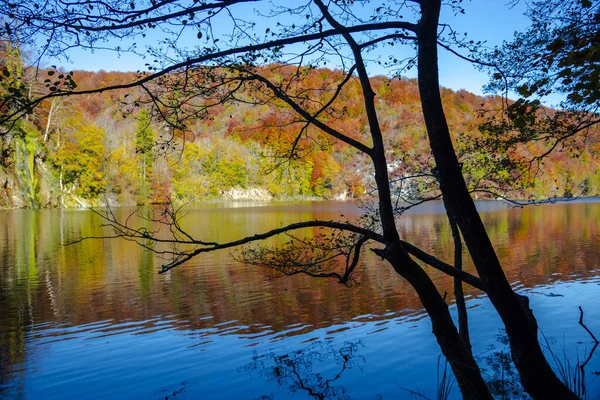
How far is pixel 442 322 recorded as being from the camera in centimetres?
380

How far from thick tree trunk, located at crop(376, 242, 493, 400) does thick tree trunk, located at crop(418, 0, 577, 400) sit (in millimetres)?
506

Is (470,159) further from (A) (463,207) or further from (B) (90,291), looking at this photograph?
(B) (90,291)

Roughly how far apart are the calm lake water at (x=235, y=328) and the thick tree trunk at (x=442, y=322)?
756 millimetres

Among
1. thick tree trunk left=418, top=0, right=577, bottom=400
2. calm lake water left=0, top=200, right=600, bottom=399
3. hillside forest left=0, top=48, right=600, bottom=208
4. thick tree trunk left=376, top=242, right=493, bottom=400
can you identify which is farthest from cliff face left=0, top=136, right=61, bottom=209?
thick tree trunk left=418, top=0, right=577, bottom=400

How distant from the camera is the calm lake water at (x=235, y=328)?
6.75 meters

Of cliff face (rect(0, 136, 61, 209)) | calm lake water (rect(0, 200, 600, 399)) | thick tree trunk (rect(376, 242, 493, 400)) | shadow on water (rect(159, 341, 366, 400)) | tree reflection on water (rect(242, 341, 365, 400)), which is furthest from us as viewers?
cliff face (rect(0, 136, 61, 209))

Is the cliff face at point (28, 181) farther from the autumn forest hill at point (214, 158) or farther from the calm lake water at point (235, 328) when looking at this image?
the calm lake water at point (235, 328)

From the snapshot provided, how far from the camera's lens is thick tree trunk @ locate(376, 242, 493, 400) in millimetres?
3686

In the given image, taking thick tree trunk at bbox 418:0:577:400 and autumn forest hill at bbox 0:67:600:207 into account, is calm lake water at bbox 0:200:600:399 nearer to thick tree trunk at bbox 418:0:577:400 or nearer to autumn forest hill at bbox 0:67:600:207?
thick tree trunk at bbox 418:0:577:400

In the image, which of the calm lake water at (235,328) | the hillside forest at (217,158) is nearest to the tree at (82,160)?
the hillside forest at (217,158)

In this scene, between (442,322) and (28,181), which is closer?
(442,322)

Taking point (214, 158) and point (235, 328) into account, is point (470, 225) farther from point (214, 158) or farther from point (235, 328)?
point (214, 158)

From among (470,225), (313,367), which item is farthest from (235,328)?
(470,225)

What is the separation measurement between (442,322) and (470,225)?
3.23 ft
